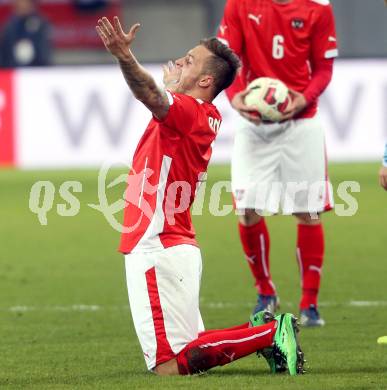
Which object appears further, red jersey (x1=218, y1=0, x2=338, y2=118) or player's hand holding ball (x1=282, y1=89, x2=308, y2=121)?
red jersey (x1=218, y1=0, x2=338, y2=118)

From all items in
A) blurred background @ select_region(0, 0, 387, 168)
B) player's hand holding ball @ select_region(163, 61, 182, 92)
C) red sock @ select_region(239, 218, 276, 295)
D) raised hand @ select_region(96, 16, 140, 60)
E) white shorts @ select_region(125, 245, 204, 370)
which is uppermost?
raised hand @ select_region(96, 16, 140, 60)

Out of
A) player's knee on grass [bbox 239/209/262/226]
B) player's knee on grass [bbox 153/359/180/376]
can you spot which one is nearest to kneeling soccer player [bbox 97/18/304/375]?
player's knee on grass [bbox 153/359/180/376]

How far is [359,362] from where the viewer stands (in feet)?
21.3

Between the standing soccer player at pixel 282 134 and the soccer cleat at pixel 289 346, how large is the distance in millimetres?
2296

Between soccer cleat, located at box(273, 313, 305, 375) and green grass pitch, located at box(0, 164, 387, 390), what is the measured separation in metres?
0.07

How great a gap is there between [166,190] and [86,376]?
0.96 metres

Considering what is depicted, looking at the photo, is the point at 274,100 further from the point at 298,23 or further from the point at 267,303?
the point at 267,303

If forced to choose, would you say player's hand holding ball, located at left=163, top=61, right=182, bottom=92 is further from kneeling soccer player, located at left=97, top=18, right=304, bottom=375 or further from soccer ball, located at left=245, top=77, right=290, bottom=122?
soccer ball, located at left=245, top=77, right=290, bottom=122

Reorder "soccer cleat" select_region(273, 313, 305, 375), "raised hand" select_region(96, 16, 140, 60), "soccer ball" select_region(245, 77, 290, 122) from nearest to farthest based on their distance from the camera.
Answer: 1. "raised hand" select_region(96, 16, 140, 60)
2. "soccer cleat" select_region(273, 313, 305, 375)
3. "soccer ball" select_region(245, 77, 290, 122)

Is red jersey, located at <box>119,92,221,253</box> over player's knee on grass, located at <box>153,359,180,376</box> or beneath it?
over

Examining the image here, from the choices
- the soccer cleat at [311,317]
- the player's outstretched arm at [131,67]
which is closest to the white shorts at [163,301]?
the player's outstretched arm at [131,67]

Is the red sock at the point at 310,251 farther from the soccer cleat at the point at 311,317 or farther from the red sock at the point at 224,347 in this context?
the red sock at the point at 224,347

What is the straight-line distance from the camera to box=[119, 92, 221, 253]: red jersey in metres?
6.19

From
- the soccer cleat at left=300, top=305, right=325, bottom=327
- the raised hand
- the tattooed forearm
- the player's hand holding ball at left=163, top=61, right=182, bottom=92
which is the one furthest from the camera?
the soccer cleat at left=300, top=305, right=325, bottom=327
